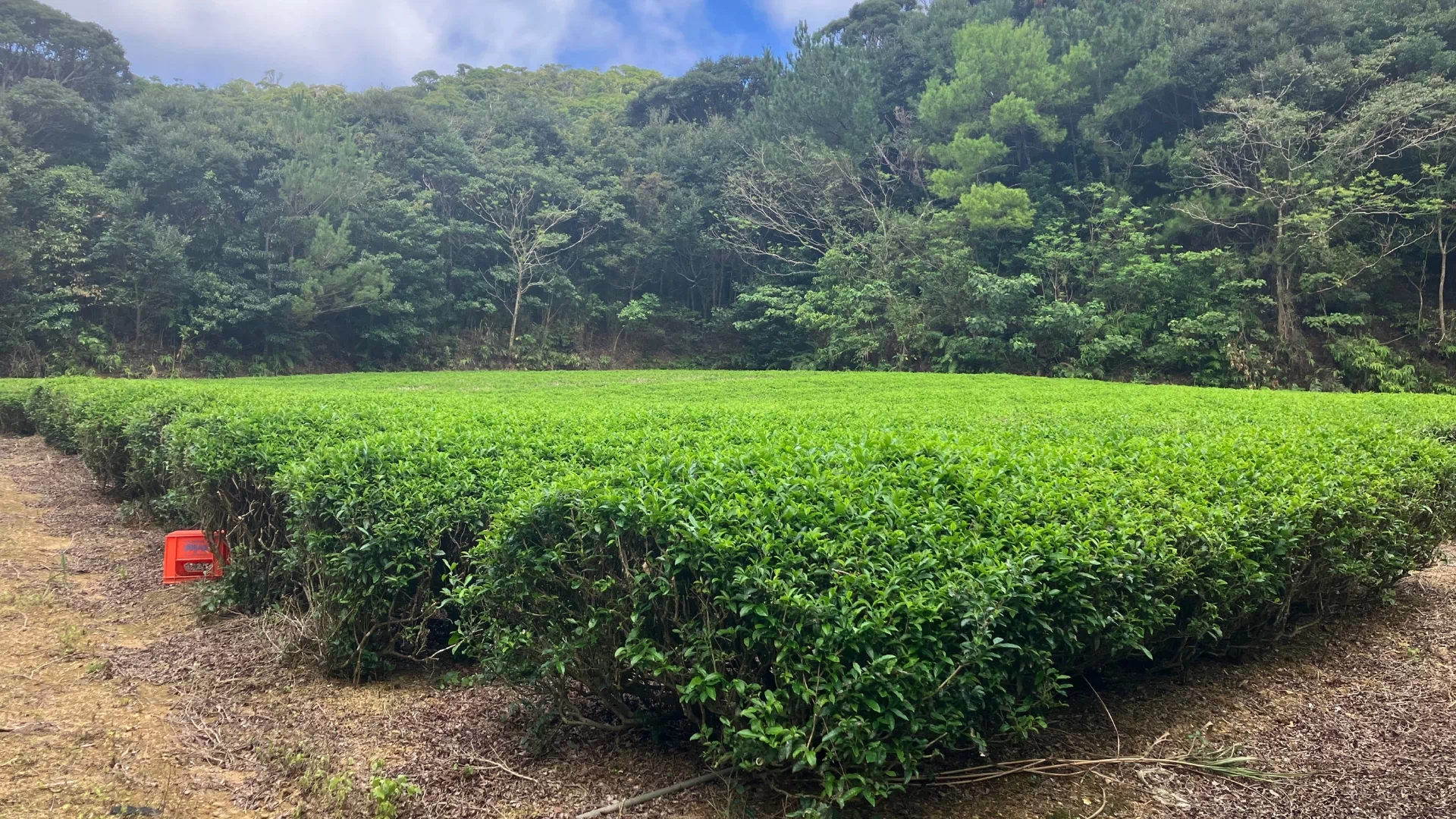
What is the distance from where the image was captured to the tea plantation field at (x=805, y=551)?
1.90 meters

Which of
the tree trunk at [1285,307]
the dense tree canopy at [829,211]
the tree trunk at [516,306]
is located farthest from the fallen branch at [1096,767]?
the tree trunk at [516,306]

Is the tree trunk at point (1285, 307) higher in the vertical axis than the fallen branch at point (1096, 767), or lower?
higher

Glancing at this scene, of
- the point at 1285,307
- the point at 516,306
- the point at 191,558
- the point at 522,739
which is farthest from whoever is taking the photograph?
the point at 516,306

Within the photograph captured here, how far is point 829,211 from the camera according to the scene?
22281mm

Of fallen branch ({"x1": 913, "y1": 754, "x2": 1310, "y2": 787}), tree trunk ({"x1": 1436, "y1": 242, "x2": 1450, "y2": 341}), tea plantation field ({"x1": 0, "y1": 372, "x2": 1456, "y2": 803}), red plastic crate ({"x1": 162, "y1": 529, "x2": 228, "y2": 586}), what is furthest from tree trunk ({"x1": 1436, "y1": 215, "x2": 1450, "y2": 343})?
red plastic crate ({"x1": 162, "y1": 529, "x2": 228, "y2": 586})

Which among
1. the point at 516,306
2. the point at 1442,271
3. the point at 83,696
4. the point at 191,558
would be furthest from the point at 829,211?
the point at 83,696

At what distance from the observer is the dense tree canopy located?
55.9ft

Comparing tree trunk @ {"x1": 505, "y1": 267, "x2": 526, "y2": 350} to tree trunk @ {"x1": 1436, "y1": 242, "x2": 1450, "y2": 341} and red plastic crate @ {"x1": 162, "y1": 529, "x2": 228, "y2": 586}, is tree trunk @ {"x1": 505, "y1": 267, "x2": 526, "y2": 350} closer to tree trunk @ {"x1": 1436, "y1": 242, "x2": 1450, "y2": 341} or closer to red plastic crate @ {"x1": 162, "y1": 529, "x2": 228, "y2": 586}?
red plastic crate @ {"x1": 162, "y1": 529, "x2": 228, "y2": 586}

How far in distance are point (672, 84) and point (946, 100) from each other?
11692 mm

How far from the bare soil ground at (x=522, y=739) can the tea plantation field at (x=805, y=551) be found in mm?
154

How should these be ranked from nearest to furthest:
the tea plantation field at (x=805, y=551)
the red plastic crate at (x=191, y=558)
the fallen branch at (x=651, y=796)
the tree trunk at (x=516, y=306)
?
the tea plantation field at (x=805, y=551) < the fallen branch at (x=651, y=796) < the red plastic crate at (x=191, y=558) < the tree trunk at (x=516, y=306)

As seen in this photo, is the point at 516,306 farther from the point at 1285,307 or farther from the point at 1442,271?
the point at 1442,271

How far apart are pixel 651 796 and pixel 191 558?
10.1 feet

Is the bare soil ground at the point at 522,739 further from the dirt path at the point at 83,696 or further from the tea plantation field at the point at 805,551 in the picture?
the tea plantation field at the point at 805,551
